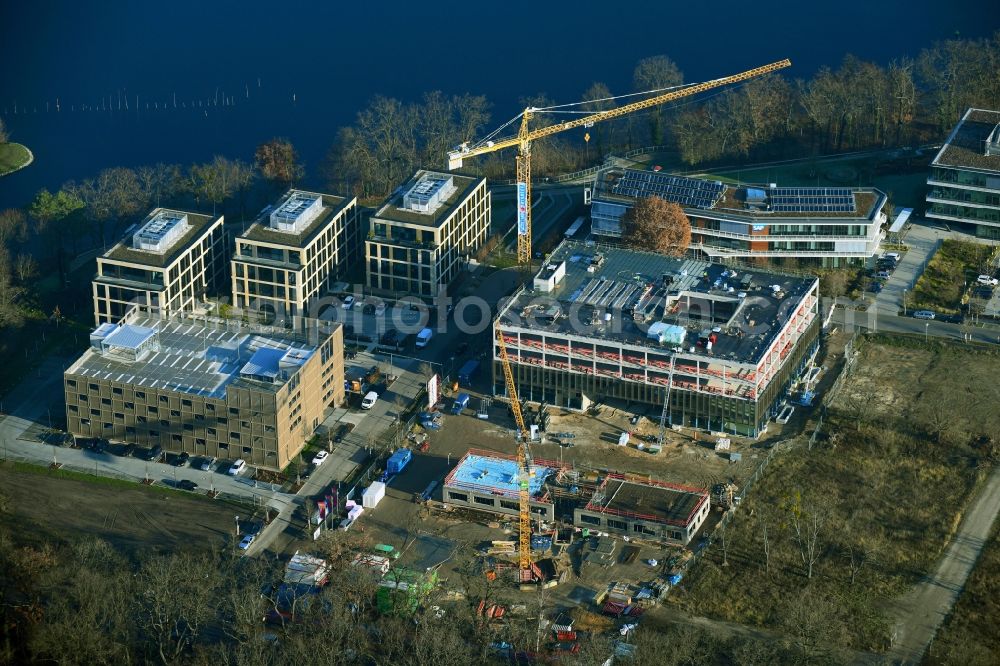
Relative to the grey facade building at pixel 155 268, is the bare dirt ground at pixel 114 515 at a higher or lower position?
lower

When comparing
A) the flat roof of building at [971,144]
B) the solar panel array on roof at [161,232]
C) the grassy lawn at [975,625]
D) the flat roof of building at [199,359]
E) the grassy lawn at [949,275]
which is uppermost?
the flat roof of building at [971,144]

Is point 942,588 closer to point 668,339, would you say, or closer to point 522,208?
point 668,339

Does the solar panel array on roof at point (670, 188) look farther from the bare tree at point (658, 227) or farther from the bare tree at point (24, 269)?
the bare tree at point (24, 269)

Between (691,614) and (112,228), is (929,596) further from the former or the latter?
(112,228)

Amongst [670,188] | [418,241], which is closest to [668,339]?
[418,241]

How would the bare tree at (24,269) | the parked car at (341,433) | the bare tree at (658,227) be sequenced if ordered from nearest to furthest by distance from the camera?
the parked car at (341,433)
the bare tree at (658,227)
the bare tree at (24,269)

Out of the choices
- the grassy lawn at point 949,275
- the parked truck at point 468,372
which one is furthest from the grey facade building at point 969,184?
the parked truck at point 468,372
